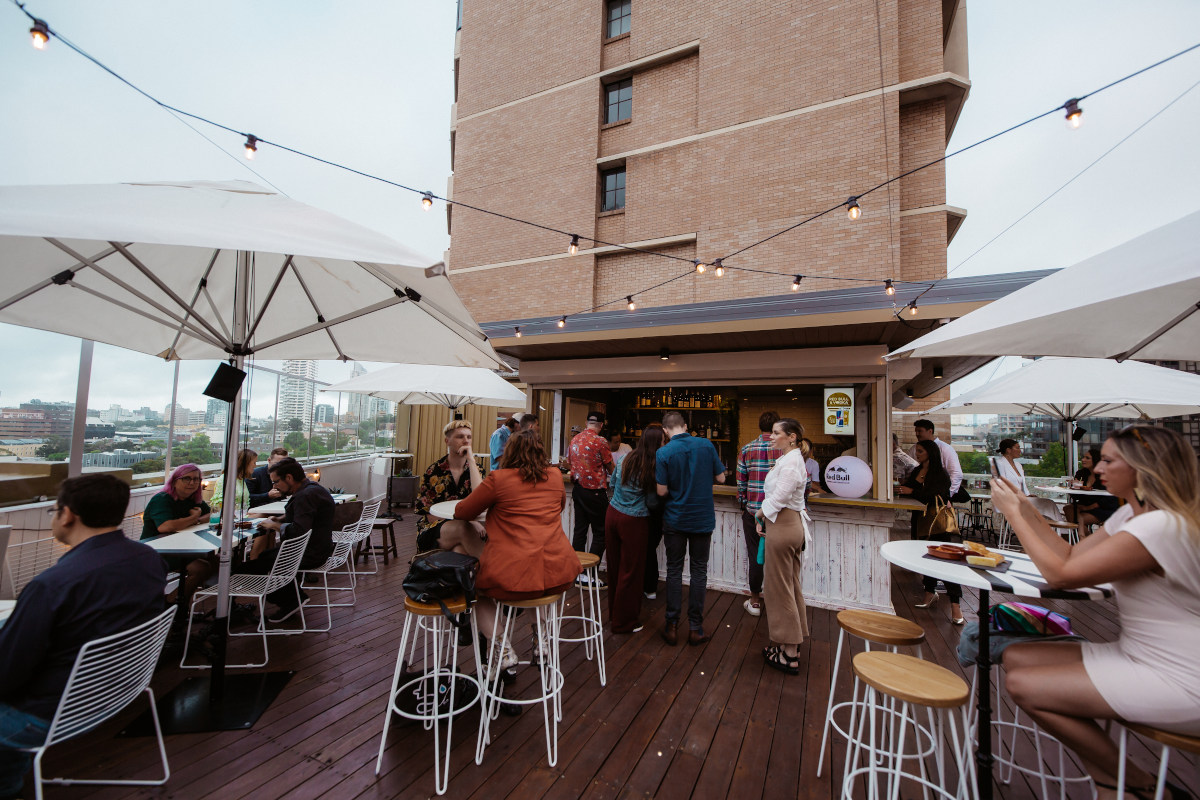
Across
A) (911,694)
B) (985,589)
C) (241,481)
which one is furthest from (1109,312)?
(241,481)

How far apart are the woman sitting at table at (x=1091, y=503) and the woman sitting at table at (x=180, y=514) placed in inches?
353

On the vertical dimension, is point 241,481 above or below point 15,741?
above

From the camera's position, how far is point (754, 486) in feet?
14.8

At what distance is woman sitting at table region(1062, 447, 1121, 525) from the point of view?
5926mm

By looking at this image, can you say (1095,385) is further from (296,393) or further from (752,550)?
(296,393)

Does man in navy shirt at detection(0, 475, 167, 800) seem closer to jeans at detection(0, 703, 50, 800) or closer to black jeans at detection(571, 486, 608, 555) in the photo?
jeans at detection(0, 703, 50, 800)

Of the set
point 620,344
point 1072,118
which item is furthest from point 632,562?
point 1072,118

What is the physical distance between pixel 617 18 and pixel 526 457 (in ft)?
43.0

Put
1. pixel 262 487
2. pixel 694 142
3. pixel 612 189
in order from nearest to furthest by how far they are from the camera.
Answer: pixel 262 487
pixel 694 142
pixel 612 189

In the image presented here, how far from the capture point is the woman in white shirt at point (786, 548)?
3.49m

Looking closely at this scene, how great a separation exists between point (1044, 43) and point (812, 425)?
7.44 meters

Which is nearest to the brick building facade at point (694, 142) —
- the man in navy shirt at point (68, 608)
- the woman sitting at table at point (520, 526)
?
the woman sitting at table at point (520, 526)

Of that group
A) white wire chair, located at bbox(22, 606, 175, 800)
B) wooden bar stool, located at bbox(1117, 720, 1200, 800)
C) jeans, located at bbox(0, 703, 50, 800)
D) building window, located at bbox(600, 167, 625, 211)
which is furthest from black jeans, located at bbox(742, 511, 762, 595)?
building window, located at bbox(600, 167, 625, 211)

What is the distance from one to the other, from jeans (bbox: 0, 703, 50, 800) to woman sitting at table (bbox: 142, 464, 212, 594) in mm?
2222
